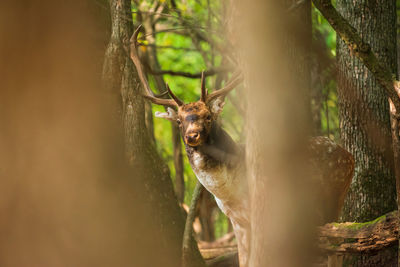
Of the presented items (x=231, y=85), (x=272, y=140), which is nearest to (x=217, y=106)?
(x=231, y=85)

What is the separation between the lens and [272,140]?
3.98m

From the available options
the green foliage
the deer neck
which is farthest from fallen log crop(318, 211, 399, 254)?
the green foliage

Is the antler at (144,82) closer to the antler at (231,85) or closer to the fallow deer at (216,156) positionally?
the fallow deer at (216,156)

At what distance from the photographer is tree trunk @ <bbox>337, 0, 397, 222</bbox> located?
20.7ft

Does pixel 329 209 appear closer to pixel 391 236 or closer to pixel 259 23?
pixel 391 236

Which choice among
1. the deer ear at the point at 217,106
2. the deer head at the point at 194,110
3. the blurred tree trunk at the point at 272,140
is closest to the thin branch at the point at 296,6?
the blurred tree trunk at the point at 272,140

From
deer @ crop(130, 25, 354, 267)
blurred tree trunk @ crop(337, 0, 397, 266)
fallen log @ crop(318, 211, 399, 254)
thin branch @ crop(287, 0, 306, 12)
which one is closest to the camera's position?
thin branch @ crop(287, 0, 306, 12)

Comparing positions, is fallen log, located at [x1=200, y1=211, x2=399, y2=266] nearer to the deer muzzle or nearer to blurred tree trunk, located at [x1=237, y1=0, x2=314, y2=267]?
blurred tree trunk, located at [x1=237, y1=0, x2=314, y2=267]

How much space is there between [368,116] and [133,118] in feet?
9.71

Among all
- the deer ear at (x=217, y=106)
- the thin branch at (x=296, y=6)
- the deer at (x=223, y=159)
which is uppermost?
the thin branch at (x=296, y=6)

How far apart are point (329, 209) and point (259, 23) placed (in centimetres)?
242

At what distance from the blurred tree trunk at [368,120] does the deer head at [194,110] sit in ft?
5.89

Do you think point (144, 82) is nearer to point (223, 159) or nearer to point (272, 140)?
point (223, 159)

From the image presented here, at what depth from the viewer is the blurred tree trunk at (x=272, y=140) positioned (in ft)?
13.1
